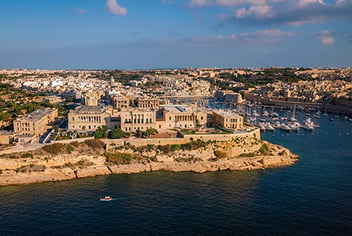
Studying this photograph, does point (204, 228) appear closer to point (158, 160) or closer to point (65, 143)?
point (158, 160)

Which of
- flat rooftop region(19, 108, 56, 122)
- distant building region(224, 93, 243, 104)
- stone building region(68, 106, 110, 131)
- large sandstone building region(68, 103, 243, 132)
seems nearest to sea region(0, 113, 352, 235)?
large sandstone building region(68, 103, 243, 132)

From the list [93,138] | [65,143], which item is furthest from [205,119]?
[65,143]

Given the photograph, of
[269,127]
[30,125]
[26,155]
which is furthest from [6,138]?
[269,127]

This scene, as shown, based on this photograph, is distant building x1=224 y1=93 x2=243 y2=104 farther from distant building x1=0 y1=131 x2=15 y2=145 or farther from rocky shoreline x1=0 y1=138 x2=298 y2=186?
distant building x1=0 y1=131 x2=15 y2=145

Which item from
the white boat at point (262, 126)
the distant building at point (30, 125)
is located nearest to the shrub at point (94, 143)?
the distant building at point (30, 125)

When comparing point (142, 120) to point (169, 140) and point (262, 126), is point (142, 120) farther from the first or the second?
point (262, 126)

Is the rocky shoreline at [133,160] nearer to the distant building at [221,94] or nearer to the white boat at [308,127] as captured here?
the white boat at [308,127]
